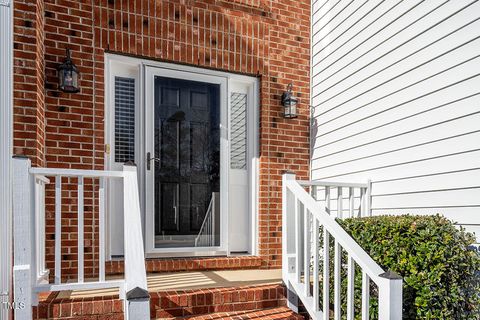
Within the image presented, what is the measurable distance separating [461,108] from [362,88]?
3.44ft

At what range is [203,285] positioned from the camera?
2.89 meters

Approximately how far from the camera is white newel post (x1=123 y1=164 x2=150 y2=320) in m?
1.69

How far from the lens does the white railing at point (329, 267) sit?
178 cm

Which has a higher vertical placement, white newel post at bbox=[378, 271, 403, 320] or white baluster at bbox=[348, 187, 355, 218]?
white baluster at bbox=[348, 187, 355, 218]

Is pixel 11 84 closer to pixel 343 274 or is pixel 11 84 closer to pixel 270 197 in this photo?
pixel 270 197

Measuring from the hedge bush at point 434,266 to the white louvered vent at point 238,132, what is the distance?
1.80 m

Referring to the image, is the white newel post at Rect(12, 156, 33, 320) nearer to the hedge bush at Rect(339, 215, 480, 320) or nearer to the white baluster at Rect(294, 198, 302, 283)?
the white baluster at Rect(294, 198, 302, 283)

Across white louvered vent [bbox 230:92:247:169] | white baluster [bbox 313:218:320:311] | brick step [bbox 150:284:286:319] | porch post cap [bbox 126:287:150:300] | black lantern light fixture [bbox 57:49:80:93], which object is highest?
black lantern light fixture [bbox 57:49:80:93]

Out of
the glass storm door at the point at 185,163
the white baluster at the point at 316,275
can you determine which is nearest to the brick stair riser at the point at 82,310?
the glass storm door at the point at 185,163

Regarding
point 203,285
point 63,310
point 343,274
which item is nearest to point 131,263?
point 63,310

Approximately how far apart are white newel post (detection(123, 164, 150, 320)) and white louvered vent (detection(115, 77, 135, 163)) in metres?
1.04

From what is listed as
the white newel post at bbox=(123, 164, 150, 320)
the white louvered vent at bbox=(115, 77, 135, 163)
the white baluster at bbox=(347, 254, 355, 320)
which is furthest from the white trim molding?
the white baluster at bbox=(347, 254, 355, 320)

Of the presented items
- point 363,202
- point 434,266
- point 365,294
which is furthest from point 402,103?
point 365,294

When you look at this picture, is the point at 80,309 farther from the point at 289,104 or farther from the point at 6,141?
the point at 289,104
